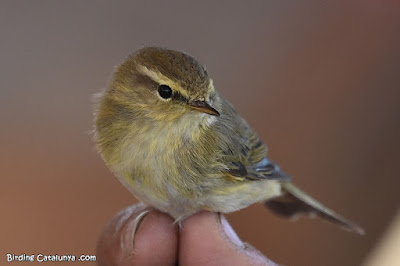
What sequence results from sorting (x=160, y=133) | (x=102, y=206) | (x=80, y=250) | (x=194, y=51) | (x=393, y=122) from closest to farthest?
(x=160, y=133) < (x=80, y=250) < (x=102, y=206) < (x=393, y=122) < (x=194, y=51)

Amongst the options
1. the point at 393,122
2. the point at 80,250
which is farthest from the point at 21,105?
the point at 393,122

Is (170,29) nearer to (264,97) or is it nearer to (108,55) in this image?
(108,55)

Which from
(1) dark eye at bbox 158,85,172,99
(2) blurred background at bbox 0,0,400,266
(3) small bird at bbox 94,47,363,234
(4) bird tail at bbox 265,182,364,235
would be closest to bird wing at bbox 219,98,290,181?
(3) small bird at bbox 94,47,363,234

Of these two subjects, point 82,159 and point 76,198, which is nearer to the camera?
point 76,198

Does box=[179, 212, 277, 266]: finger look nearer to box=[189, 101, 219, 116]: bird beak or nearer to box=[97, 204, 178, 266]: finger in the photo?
box=[97, 204, 178, 266]: finger

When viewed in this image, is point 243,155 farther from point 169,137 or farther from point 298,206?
point 298,206

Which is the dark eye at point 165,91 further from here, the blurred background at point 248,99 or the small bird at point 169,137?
the blurred background at point 248,99

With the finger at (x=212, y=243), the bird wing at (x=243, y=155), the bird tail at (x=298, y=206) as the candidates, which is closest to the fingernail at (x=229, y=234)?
the finger at (x=212, y=243)
